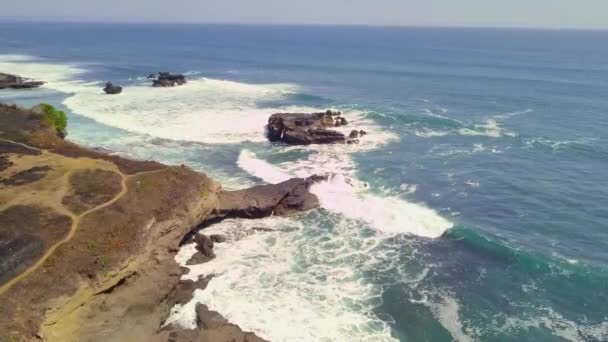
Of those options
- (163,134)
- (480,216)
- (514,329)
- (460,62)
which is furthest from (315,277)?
(460,62)

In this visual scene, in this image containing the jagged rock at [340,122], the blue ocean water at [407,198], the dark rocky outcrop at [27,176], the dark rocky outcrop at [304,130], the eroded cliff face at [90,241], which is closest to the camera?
the eroded cliff face at [90,241]

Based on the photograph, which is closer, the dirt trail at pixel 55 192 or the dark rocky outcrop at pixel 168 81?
the dirt trail at pixel 55 192

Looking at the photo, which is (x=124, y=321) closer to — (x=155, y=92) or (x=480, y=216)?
(x=480, y=216)

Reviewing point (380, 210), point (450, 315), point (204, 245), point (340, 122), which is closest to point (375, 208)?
point (380, 210)

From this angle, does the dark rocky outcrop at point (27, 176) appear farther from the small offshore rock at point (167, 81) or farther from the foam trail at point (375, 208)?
the small offshore rock at point (167, 81)

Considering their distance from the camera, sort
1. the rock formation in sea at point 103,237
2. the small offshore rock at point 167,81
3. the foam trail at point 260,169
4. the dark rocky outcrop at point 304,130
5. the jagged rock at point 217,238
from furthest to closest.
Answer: the small offshore rock at point 167,81 < the dark rocky outcrop at point 304,130 < the foam trail at point 260,169 < the jagged rock at point 217,238 < the rock formation in sea at point 103,237

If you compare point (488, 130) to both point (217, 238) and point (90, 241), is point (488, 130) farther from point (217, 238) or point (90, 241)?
point (90, 241)

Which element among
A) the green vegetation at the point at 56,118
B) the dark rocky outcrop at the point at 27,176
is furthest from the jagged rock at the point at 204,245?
the green vegetation at the point at 56,118

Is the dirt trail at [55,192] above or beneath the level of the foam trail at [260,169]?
above
